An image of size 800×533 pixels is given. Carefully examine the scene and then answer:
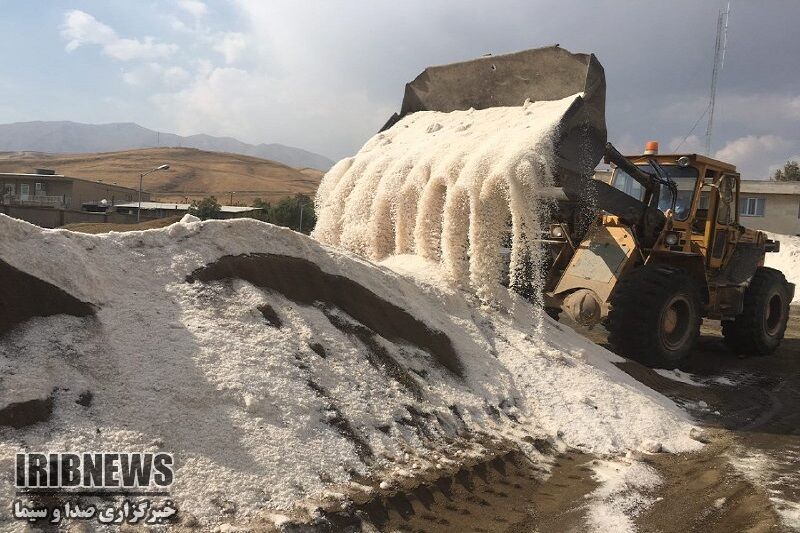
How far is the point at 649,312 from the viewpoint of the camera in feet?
24.6

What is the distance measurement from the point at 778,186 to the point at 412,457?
33347 millimetres

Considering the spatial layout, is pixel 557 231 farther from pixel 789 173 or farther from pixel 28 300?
pixel 789 173

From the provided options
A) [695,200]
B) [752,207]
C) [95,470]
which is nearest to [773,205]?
[752,207]

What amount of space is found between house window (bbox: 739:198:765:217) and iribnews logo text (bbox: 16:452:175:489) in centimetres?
3452

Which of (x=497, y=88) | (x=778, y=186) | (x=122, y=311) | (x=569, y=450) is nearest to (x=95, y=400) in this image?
(x=122, y=311)

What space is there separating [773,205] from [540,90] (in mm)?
29549

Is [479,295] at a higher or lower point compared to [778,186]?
lower

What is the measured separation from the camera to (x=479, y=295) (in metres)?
7.16

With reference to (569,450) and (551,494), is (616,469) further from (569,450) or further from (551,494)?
(551,494)

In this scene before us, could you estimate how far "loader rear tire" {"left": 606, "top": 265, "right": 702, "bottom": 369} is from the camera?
749 cm

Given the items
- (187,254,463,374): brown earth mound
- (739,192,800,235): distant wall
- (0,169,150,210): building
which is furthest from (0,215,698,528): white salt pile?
(0,169,150,210): building

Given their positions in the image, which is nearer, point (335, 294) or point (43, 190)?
point (335, 294)

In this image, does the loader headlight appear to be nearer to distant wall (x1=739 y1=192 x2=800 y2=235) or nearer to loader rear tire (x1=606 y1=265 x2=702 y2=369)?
loader rear tire (x1=606 y1=265 x2=702 y2=369)

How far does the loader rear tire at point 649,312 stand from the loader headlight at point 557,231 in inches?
45.6
